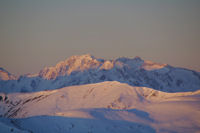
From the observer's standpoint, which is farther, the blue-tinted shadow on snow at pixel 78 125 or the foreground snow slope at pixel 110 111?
the foreground snow slope at pixel 110 111

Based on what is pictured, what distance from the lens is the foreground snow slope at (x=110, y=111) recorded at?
7981cm

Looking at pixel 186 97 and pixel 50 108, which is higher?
pixel 186 97

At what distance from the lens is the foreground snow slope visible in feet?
262

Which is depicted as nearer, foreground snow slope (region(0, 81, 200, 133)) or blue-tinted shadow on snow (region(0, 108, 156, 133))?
blue-tinted shadow on snow (region(0, 108, 156, 133))

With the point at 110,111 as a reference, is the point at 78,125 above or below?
above

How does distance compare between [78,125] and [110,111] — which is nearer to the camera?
[78,125]

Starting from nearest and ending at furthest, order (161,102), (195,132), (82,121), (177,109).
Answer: (195,132)
(82,121)
(177,109)
(161,102)

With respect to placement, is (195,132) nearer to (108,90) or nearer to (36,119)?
(36,119)

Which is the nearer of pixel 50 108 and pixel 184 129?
pixel 184 129

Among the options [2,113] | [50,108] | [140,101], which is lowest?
[2,113]

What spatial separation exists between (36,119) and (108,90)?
45.7 m

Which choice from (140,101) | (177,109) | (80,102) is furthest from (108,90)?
(177,109)

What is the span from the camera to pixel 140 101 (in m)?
107

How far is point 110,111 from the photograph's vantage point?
91812 millimetres
